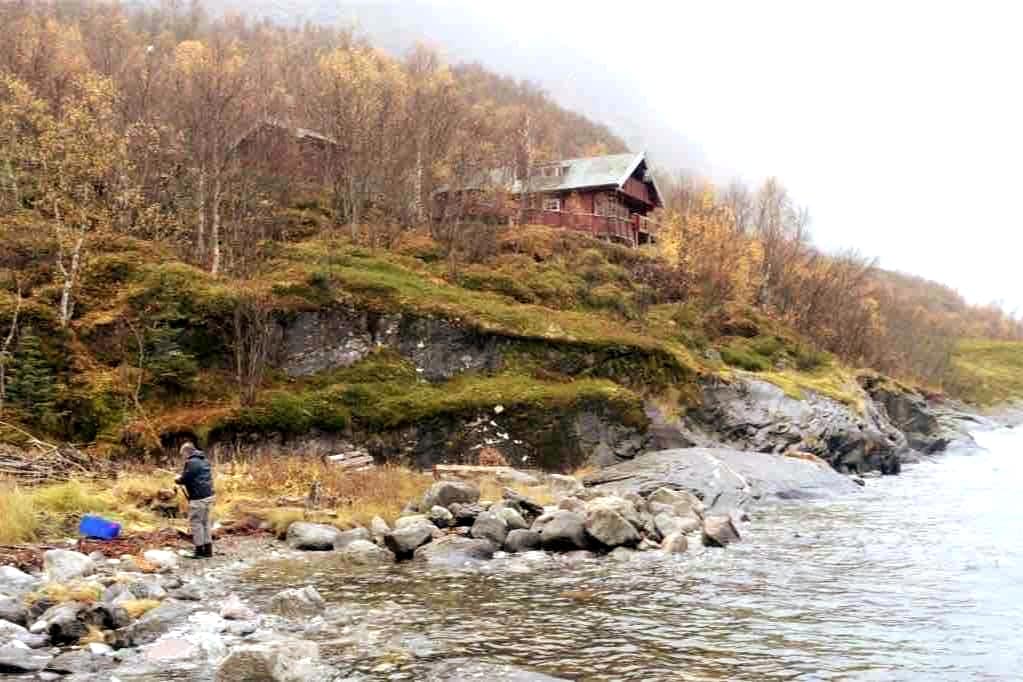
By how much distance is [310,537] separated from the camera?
647 inches

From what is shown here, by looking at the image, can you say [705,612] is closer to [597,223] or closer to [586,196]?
[597,223]

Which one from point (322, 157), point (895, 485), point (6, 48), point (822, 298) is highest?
point (6, 48)

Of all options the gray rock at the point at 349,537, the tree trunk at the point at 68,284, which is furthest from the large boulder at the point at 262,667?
the tree trunk at the point at 68,284

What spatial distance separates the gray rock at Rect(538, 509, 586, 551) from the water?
95 centimetres

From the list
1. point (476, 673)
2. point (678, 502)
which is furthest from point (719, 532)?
point (476, 673)

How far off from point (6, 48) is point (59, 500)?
32.3m

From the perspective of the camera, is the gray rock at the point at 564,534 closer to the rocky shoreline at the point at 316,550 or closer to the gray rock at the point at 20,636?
the rocky shoreline at the point at 316,550

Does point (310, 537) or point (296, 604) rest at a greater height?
point (296, 604)

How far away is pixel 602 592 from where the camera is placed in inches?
521

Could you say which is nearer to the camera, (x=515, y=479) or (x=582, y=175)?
(x=515, y=479)

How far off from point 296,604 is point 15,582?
3.91 m

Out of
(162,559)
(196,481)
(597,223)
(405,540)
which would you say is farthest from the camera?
(597,223)

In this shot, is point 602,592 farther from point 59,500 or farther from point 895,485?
point 895,485

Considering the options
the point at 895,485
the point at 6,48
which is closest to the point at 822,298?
the point at 895,485
